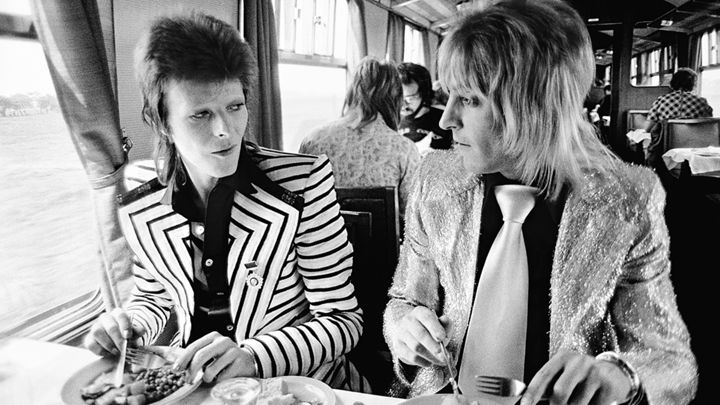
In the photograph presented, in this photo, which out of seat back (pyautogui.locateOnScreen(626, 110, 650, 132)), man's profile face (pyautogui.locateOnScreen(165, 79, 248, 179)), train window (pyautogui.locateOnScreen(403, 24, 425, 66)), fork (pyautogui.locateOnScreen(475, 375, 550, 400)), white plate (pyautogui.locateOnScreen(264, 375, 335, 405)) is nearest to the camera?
fork (pyautogui.locateOnScreen(475, 375, 550, 400))

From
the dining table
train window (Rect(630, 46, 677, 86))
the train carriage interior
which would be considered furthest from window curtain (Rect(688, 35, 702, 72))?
the dining table

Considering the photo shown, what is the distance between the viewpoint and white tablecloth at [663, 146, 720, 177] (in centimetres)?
511

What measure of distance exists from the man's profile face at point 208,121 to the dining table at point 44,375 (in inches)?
22.4

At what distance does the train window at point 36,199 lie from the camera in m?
1.92

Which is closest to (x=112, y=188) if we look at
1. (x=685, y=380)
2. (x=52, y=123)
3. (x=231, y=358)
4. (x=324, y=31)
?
(x=52, y=123)

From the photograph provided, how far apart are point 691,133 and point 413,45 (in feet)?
22.2

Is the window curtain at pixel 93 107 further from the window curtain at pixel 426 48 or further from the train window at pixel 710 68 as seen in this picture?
the train window at pixel 710 68

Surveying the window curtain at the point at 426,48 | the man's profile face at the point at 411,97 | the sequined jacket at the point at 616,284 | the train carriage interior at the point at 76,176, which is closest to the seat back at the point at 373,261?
the train carriage interior at the point at 76,176

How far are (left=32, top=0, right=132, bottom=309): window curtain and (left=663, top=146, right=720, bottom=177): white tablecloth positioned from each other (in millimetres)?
4717

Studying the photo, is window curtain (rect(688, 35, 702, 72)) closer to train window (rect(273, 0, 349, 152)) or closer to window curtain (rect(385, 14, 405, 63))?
window curtain (rect(385, 14, 405, 63))

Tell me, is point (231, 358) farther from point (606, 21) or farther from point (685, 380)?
point (606, 21)

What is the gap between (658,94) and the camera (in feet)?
29.9

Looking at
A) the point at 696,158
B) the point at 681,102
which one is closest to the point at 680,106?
the point at 681,102

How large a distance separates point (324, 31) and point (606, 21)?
214 inches
